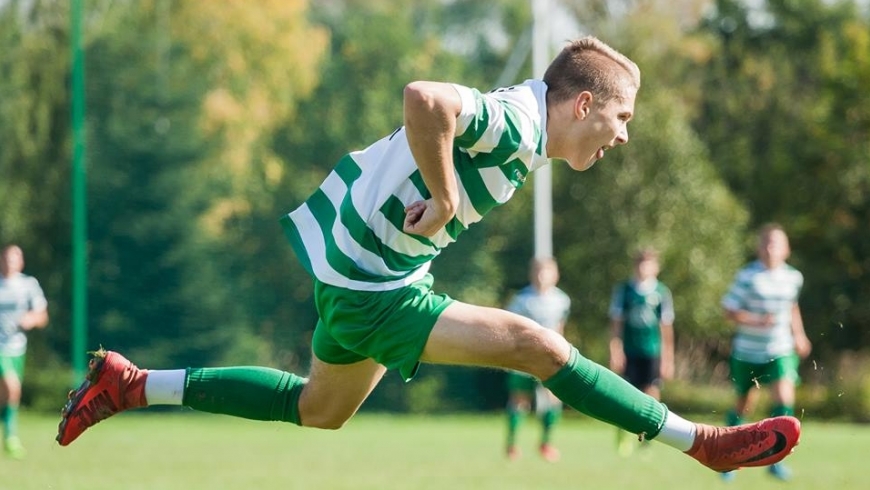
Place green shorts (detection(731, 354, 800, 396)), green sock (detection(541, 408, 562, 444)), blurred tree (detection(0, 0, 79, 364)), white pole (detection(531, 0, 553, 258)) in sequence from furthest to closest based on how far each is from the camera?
1. white pole (detection(531, 0, 553, 258))
2. blurred tree (detection(0, 0, 79, 364))
3. green sock (detection(541, 408, 562, 444))
4. green shorts (detection(731, 354, 800, 396))

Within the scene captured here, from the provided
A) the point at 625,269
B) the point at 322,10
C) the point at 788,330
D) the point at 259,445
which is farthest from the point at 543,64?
the point at 322,10

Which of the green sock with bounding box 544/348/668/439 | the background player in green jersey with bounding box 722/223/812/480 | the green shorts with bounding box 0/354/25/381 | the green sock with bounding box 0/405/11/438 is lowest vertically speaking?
the green sock with bounding box 0/405/11/438

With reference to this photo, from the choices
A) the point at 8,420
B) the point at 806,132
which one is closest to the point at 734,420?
the point at 8,420

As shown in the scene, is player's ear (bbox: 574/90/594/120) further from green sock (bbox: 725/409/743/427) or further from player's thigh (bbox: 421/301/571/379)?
green sock (bbox: 725/409/743/427)

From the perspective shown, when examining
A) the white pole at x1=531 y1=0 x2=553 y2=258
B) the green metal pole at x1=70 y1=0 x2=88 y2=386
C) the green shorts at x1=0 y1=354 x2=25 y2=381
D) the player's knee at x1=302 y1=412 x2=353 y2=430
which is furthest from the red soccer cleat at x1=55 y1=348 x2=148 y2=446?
the white pole at x1=531 y1=0 x2=553 y2=258

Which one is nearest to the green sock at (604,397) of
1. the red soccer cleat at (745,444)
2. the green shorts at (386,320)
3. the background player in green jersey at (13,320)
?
the red soccer cleat at (745,444)

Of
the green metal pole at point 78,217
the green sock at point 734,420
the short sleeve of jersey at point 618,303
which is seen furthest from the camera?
the green metal pole at point 78,217

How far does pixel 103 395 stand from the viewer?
5.59 meters

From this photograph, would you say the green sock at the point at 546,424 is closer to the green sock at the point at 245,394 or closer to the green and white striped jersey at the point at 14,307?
the green and white striped jersey at the point at 14,307

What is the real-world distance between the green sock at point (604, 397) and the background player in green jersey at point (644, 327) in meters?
9.54

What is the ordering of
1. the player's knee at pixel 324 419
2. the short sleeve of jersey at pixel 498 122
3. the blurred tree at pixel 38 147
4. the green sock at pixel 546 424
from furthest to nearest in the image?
the blurred tree at pixel 38 147 < the green sock at pixel 546 424 < the player's knee at pixel 324 419 < the short sleeve of jersey at pixel 498 122

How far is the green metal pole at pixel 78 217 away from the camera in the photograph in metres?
20.2

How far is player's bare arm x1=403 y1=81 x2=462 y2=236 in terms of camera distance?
14.6 feet

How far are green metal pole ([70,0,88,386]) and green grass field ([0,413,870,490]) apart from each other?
2.17m
